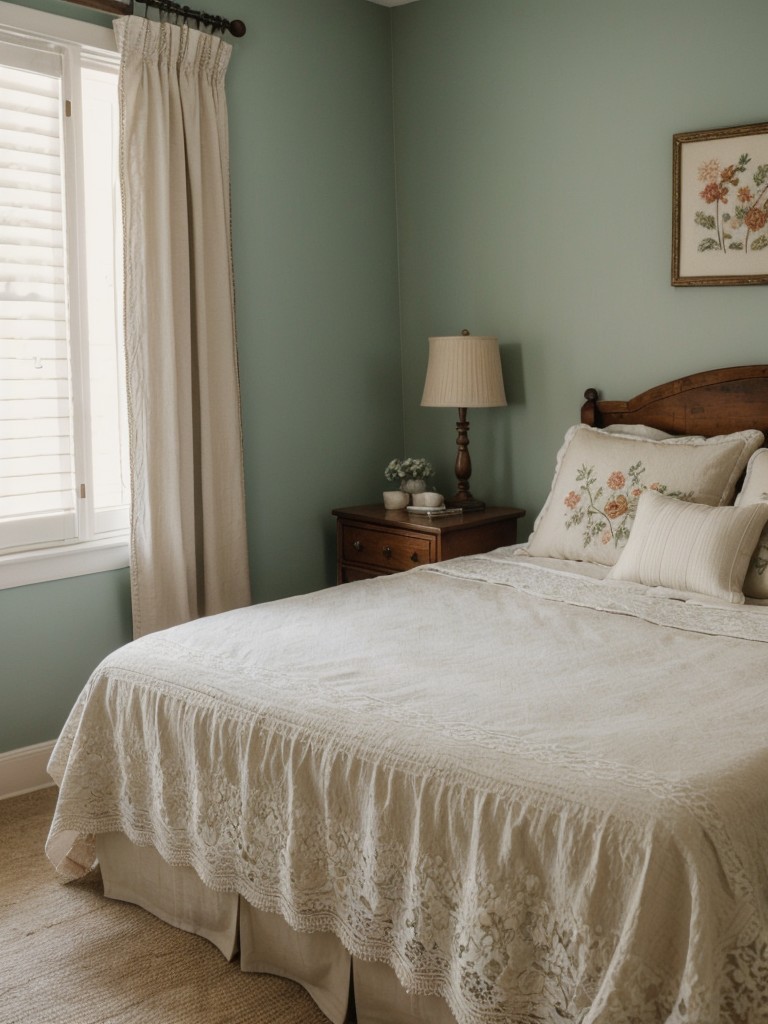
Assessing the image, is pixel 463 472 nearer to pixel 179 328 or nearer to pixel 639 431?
pixel 639 431

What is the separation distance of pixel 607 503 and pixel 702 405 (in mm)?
525

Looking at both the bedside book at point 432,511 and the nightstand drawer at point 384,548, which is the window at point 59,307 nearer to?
the nightstand drawer at point 384,548

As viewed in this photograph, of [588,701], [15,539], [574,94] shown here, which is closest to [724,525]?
[588,701]

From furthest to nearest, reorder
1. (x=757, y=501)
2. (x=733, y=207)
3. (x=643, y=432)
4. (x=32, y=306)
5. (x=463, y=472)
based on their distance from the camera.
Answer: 1. (x=463, y=472)
2. (x=643, y=432)
3. (x=733, y=207)
4. (x=32, y=306)
5. (x=757, y=501)

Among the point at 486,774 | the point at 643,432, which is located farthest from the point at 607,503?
the point at 486,774

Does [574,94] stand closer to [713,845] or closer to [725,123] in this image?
[725,123]

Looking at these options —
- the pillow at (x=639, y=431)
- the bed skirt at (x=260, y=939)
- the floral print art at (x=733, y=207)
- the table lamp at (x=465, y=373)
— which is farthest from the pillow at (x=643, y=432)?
the bed skirt at (x=260, y=939)

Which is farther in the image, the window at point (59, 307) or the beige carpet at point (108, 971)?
the window at point (59, 307)

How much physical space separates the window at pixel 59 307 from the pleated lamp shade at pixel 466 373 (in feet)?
3.81

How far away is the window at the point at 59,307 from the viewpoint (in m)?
3.30

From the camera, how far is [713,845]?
163 centimetres

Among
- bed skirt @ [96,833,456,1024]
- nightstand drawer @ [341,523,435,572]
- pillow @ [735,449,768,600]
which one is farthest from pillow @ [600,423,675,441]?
bed skirt @ [96,833,456,1024]

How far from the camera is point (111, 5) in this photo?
340cm

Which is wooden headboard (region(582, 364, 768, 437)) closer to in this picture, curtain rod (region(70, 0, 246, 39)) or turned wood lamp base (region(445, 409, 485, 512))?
turned wood lamp base (region(445, 409, 485, 512))
